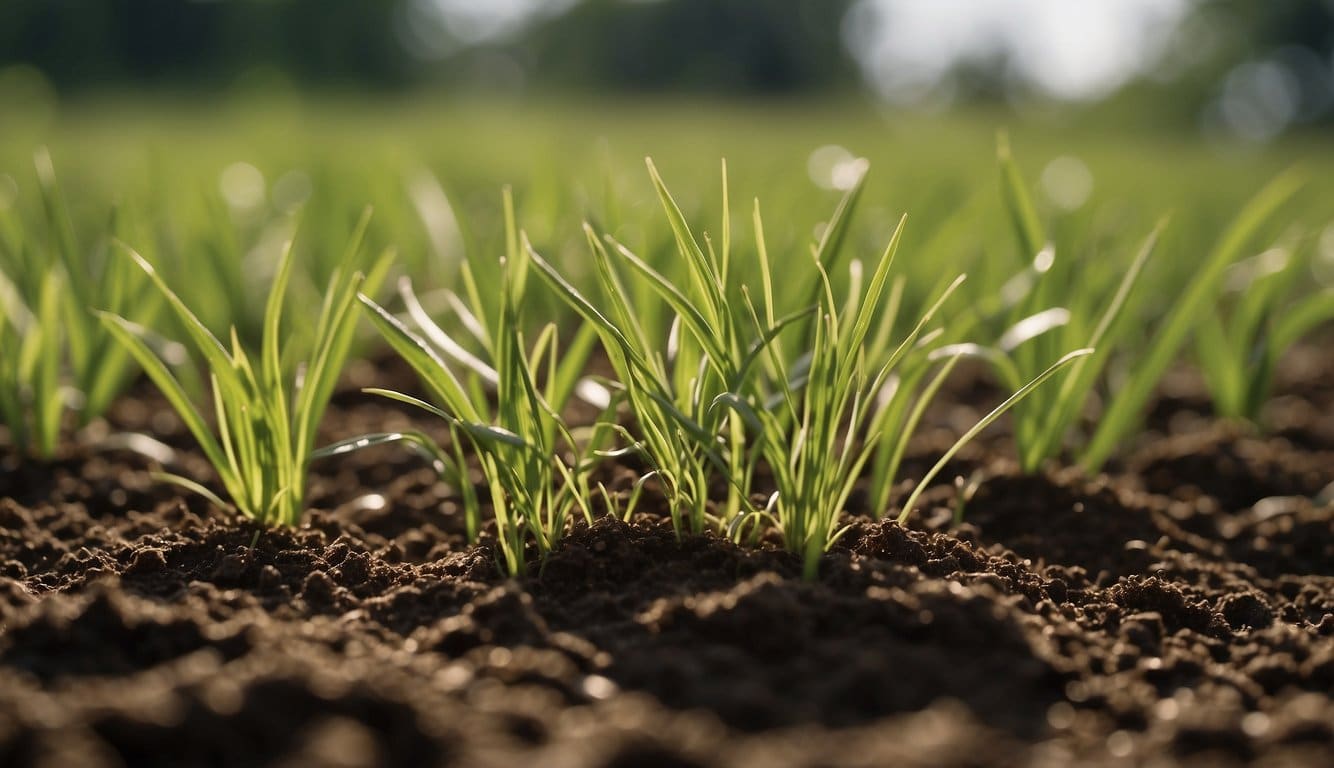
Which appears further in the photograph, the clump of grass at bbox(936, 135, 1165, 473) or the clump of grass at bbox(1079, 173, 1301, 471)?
the clump of grass at bbox(1079, 173, 1301, 471)

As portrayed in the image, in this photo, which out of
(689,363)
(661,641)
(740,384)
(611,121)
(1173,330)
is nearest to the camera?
(661,641)

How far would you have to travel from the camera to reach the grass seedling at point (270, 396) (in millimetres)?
1606

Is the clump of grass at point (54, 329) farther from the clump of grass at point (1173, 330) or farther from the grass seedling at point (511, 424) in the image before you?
the clump of grass at point (1173, 330)

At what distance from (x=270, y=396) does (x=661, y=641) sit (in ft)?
2.56

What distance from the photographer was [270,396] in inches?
64.5

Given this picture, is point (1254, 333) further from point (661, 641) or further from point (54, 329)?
point (54, 329)

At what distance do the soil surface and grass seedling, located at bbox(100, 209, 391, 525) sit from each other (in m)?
0.08

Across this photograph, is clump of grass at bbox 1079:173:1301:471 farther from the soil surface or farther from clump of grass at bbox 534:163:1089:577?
clump of grass at bbox 534:163:1089:577

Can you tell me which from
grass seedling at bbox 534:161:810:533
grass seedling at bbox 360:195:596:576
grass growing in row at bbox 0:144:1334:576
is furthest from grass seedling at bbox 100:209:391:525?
grass seedling at bbox 534:161:810:533

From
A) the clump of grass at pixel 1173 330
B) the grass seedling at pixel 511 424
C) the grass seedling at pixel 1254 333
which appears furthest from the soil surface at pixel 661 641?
the grass seedling at pixel 1254 333

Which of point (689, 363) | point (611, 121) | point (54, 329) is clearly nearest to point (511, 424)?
point (689, 363)

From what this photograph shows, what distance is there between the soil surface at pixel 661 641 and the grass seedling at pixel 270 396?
0.08 meters

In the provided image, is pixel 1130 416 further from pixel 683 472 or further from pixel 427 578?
pixel 427 578

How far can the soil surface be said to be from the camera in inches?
39.9
